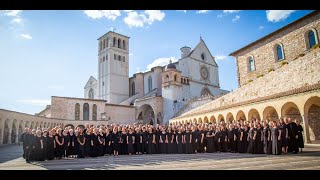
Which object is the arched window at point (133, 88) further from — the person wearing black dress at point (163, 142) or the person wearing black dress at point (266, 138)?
the person wearing black dress at point (266, 138)

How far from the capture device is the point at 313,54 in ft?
55.8

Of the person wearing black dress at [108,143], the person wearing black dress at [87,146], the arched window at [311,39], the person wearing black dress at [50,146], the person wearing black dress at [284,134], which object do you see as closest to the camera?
the person wearing black dress at [284,134]

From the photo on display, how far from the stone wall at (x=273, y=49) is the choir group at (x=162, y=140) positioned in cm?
948

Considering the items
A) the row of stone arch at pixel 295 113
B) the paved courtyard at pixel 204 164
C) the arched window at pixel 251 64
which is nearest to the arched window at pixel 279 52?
the arched window at pixel 251 64

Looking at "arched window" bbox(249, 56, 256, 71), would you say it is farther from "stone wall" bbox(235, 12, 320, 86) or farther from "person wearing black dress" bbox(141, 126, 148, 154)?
"person wearing black dress" bbox(141, 126, 148, 154)

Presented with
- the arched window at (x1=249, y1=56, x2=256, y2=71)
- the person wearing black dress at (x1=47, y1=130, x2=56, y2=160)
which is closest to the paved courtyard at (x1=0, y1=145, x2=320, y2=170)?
the person wearing black dress at (x1=47, y1=130, x2=56, y2=160)

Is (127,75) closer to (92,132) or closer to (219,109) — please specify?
(219,109)

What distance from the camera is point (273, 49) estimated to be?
2681 cm

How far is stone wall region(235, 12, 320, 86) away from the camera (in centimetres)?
2323

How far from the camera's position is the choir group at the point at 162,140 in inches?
484

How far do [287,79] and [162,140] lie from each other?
11339mm

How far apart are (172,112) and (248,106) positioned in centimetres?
2130

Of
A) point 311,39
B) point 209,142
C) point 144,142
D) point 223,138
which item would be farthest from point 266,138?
point 311,39
